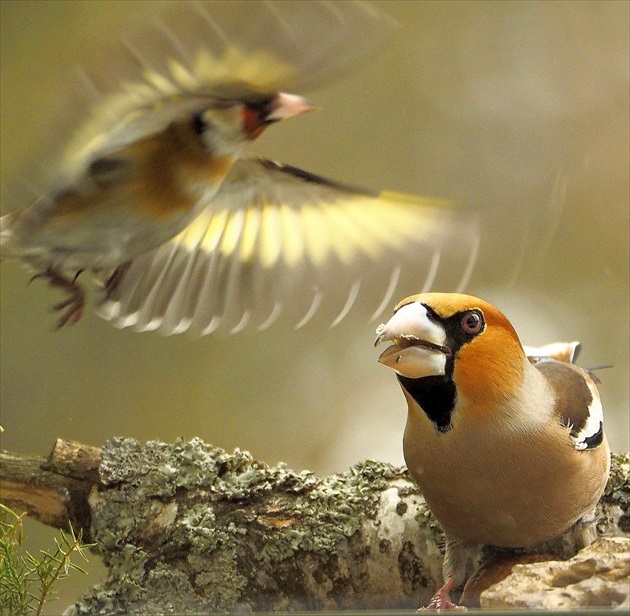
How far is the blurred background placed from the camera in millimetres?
1186

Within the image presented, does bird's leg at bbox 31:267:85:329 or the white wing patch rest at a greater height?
bird's leg at bbox 31:267:85:329

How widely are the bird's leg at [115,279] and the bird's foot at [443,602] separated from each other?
0.61m

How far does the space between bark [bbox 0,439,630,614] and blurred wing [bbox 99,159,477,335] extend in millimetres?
223

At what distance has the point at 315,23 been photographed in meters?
0.83

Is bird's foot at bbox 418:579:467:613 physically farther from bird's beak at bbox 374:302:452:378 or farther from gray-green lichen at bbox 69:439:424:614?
bird's beak at bbox 374:302:452:378

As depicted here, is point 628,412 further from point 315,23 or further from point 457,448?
point 315,23

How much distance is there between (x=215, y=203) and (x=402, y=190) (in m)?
0.34

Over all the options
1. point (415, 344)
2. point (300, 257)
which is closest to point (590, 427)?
point (415, 344)

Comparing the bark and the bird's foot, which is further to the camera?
the bark

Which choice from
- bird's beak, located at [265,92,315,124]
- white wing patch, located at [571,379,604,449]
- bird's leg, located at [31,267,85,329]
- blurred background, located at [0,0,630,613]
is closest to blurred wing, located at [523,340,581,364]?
blurred background, located at [0,0,630,613]

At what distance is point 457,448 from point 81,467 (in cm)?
59

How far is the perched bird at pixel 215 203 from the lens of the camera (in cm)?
84

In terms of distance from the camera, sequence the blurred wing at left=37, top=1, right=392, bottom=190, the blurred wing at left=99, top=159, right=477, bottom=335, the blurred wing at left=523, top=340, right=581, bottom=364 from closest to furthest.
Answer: the blurred wing at left=37, top=1, right=392, bottom=190 → the blurred wing at left=99, top=159, right=477, bottom=335 → the blurred wing at left=523, top=340, right=581, bottom=364

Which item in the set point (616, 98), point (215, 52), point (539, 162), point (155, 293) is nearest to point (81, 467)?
point (155, 293)
